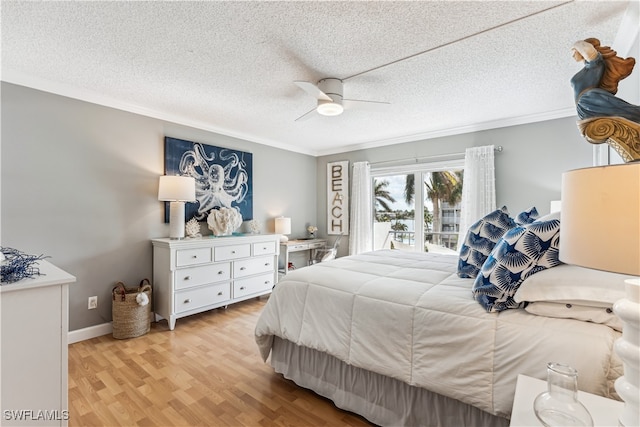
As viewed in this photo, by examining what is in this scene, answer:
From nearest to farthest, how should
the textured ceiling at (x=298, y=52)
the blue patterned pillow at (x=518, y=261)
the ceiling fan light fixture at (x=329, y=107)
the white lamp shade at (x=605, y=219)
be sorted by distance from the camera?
the white lamp shade at (x=605, y=219), the blue patterned pillow at (x=518, y=261), the textured ceiling at (x=298, y=52), the ceiling fan light fixture at (x=329, y=107)

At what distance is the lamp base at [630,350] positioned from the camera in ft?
2.37

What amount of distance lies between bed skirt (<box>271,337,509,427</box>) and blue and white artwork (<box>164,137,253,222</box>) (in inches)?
90.9

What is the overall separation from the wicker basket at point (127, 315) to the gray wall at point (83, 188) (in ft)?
0.81

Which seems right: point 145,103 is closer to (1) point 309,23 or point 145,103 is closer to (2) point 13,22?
(2) point 13,22

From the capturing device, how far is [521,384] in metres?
1.09

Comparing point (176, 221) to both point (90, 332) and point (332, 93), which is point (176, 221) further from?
point (332, 93)

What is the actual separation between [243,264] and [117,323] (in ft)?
4.59

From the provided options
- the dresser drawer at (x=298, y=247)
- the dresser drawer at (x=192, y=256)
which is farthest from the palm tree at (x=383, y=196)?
the dresser drawer at (x=192, y=256)

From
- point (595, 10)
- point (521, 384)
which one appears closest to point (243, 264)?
point (521, 384)

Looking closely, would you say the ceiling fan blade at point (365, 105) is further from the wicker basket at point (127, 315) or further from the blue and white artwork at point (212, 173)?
the wicker basket at point (127, 315)

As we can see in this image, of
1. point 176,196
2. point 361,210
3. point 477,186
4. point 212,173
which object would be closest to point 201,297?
point 176,196

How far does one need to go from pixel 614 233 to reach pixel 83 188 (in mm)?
3683

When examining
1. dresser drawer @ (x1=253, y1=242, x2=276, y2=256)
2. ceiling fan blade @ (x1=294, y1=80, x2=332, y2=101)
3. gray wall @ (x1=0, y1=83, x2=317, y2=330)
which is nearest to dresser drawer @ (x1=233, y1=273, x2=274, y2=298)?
dresser drawer @ (x1=253, y1=242, x2=276, y2=256)

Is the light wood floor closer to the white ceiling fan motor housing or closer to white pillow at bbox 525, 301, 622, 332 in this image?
white pillow at bbox 525, 301, 622, 332
